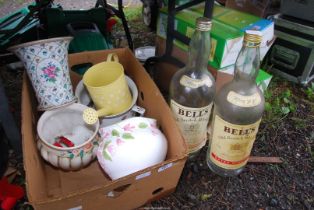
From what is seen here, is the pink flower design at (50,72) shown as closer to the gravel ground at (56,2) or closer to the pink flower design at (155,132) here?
the pink flower design at (155,132)

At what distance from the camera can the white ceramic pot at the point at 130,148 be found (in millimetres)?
672

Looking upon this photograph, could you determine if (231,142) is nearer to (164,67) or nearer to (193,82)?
(193,82)

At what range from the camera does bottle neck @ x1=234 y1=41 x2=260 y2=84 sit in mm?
616

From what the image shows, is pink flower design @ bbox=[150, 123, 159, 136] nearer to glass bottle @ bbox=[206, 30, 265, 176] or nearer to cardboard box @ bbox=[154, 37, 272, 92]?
glass bottle @ bbox=[206, 30, 265, 176]

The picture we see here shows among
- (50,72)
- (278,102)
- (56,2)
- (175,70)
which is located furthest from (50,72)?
(56,2)

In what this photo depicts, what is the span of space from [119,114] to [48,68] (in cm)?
23

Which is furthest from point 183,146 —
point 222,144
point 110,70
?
point 110,70

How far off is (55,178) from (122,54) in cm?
45

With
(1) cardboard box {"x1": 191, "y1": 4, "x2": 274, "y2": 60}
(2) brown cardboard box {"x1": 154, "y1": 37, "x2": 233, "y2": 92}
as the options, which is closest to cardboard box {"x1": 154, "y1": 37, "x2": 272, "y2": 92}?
(2) brown cardboard box {"x1": 154, "y1": 37, "x2": 233, "y2": 92}

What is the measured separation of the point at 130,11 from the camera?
7.00 feet

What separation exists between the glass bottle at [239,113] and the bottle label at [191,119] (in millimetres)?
38

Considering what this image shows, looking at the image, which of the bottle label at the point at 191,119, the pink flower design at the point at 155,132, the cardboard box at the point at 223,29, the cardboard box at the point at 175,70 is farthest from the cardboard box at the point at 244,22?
the pink flower design at the point at 155,132

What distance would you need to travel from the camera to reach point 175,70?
1085 mm

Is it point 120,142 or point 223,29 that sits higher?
point 223,29
